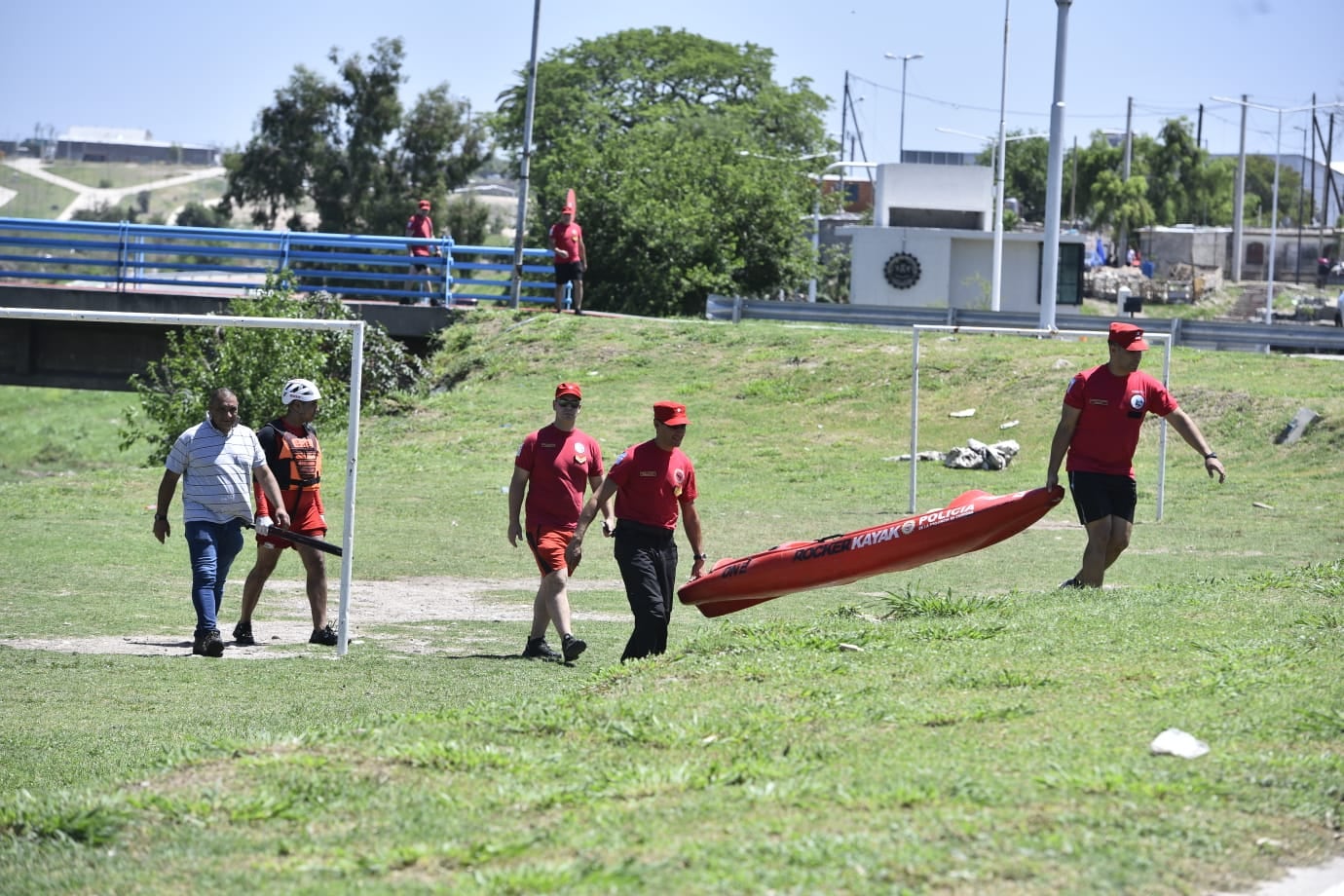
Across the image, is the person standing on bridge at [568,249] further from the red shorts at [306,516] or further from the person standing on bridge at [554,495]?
the person standing on bridge at [554,495]

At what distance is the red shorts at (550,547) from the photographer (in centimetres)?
1030

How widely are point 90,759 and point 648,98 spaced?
233 feet

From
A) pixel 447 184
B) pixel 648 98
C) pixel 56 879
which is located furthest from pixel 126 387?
pixel 648 98

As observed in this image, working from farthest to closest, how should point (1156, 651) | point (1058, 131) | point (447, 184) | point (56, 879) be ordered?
point (447, 184) → point (1058, 131) → point (1156, 651) → point (56, 879)

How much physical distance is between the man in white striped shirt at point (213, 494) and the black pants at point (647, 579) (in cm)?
251

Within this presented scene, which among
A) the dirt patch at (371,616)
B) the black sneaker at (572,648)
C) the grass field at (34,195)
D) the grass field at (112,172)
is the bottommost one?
the dirt patch at (371,616)

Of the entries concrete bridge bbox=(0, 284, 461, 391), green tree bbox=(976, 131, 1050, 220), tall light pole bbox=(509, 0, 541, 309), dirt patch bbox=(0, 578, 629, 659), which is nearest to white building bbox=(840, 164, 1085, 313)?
tall light pole bbox=(509, 0, 541, 309)

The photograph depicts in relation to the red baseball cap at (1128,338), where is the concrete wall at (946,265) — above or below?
above

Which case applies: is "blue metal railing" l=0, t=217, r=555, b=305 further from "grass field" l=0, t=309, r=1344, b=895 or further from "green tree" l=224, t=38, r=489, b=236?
"green tree" l=224, t=38, r=489, b=236

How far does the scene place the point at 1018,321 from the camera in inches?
1329

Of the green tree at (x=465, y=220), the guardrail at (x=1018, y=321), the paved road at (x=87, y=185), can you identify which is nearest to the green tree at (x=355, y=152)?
the green tree at (x=465, y=220)

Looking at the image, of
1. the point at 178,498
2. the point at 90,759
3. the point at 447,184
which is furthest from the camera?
the point at 447,184

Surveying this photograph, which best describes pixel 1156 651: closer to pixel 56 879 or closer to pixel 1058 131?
pixel 56 879

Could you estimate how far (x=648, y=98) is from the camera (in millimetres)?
76062
